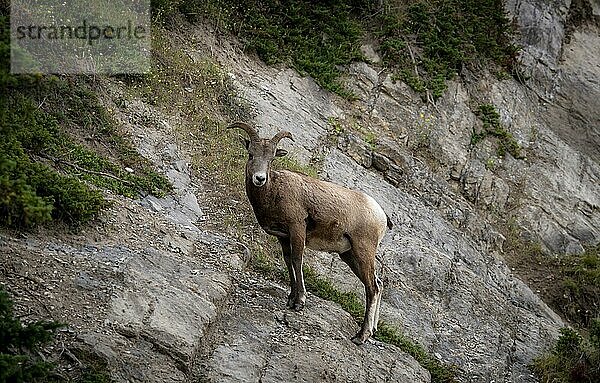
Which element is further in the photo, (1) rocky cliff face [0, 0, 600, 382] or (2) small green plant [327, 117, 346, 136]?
(2) small green plant [327, 117, 346, 136]

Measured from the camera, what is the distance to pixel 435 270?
14203 millimetres

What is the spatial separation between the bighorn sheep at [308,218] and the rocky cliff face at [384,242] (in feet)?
2.30

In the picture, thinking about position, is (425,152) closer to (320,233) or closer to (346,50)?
(346,50)

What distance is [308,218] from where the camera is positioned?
1032 centimetres

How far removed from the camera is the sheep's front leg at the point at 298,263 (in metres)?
10.0

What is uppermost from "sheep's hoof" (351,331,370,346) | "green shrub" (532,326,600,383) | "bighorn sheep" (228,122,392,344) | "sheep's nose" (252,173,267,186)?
"sheep's nose" (252,173,267,186)

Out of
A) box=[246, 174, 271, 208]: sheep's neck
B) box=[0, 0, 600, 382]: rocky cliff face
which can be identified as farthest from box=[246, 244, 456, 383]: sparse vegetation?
box=[246, 174, 271, 208]: sheep's neck

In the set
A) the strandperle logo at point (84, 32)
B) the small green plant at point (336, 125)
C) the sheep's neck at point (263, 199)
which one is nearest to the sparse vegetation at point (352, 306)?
the sheep's neck at point (263, 199)

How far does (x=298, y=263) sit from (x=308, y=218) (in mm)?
670

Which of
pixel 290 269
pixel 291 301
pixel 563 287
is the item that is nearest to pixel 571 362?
pixel 563 287

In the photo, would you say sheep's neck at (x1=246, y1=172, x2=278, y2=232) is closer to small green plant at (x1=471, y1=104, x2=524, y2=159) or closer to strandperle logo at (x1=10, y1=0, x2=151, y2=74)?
strandperle logo at (x1=10, y1=0, x2=151, y2=74)

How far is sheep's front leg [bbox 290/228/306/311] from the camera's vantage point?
1005 cm

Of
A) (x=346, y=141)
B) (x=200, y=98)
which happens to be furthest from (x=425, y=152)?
(x=200, y=98)

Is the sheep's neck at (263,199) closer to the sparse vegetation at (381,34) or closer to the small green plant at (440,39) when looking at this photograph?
the sparse vegetation at (381,34)
